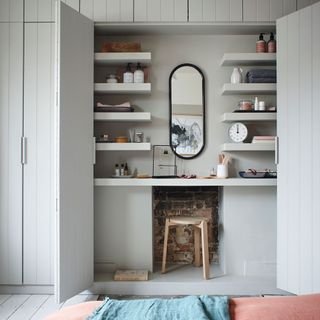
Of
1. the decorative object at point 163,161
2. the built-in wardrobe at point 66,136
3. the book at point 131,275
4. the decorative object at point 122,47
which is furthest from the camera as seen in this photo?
the decorative object at point 163,161

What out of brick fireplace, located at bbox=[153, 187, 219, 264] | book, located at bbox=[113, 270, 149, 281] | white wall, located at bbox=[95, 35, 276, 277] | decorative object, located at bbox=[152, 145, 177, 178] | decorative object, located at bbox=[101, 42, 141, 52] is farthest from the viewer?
brick fireplace, located at bbox=[153, 187, 219, 264]

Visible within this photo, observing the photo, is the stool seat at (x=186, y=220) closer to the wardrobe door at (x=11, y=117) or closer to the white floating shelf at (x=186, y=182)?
the white floating shelf at (x=186, y=182)

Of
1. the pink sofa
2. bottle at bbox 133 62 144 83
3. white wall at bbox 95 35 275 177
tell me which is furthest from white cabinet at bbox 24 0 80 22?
the pink sofa

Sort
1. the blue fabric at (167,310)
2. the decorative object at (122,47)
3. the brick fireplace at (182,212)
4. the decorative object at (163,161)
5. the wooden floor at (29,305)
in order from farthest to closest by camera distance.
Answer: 1. the brick fireplace at (182,212)
2. the decorative object at (163,161)
3. the decorative object at (122,47)
4. the wooden floor at (29,305)
5. the blue fabric at (167,310)

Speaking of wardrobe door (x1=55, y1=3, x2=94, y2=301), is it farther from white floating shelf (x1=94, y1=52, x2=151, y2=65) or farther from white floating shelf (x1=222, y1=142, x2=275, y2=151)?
white floating shelf (x1=222, y1=142, x2=275, y2=151)

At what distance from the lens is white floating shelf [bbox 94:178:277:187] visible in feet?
10.3

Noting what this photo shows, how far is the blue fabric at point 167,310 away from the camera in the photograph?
1185 millimetres

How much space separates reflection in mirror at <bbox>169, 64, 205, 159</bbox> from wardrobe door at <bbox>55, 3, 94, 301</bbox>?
83cm

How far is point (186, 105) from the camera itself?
135 inches

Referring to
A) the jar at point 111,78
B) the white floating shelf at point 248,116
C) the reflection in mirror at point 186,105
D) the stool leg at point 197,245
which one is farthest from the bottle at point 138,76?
the stool leg at point 197,245

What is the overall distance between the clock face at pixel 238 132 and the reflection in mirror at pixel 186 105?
301 millimetres

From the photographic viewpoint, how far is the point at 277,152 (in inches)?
118

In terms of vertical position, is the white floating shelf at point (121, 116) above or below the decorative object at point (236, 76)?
→ below

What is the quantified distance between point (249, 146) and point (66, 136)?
1.67 m
